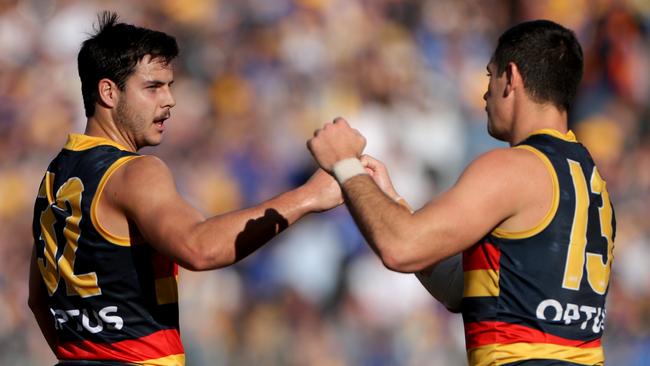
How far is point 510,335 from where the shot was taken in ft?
12.0

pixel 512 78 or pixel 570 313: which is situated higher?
pixel 512 78

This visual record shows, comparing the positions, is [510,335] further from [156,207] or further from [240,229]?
[156,207]

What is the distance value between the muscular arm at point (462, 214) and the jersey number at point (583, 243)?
0.52 ft

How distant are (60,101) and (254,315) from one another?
2.27 m

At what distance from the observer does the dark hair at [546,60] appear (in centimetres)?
388

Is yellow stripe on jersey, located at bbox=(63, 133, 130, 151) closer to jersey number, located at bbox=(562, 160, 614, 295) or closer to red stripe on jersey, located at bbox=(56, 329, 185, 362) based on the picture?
red stripe on jersey, located at bbox=(56, 329, 185, 362)

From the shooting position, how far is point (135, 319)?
13.3ft

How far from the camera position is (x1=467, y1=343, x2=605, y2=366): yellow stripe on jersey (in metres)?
3.62

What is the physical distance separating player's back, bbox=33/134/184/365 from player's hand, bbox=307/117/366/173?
765mm

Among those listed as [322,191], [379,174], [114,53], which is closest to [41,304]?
[114,53]

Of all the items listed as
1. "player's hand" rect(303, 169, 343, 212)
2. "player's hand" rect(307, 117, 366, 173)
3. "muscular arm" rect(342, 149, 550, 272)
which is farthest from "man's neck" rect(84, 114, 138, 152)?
"muscular arm" rect(342, 149, 550, 272)

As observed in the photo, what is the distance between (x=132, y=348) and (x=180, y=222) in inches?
23.1

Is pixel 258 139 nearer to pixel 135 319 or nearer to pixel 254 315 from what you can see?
pixel 254 315

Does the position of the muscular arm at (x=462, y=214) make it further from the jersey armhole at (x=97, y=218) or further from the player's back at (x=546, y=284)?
the jersey armhole at (x=97, y=218)
